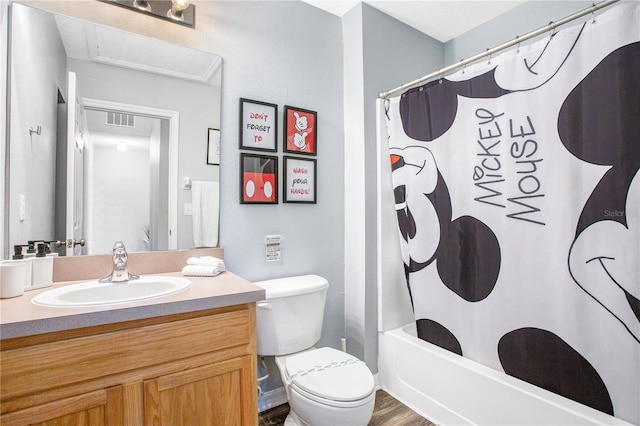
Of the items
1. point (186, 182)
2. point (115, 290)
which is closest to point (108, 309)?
point (115, 290)

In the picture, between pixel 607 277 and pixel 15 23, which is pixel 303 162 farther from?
pixel 607 277

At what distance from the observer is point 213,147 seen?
171cm

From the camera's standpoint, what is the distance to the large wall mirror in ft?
4.25

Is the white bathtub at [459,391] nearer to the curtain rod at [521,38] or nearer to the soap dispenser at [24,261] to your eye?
the curtain rod at [521,38]

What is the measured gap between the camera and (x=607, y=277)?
3.98 ft

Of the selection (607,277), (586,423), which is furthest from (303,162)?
(586,423)

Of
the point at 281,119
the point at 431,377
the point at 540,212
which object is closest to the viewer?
the point at 540,212

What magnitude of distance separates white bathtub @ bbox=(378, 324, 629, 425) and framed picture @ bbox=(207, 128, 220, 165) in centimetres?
146

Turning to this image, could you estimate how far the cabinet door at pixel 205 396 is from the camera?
3.48ft

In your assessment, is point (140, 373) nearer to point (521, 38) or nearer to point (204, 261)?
point (204, 261)

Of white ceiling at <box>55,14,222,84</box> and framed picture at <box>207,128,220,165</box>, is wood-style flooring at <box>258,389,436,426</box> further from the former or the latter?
white ceiling at <box>55,14,222,84</box>

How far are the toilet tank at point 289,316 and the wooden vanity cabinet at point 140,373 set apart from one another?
353 mm

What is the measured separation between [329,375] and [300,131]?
1.35m

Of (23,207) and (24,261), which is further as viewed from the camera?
(23,207)
